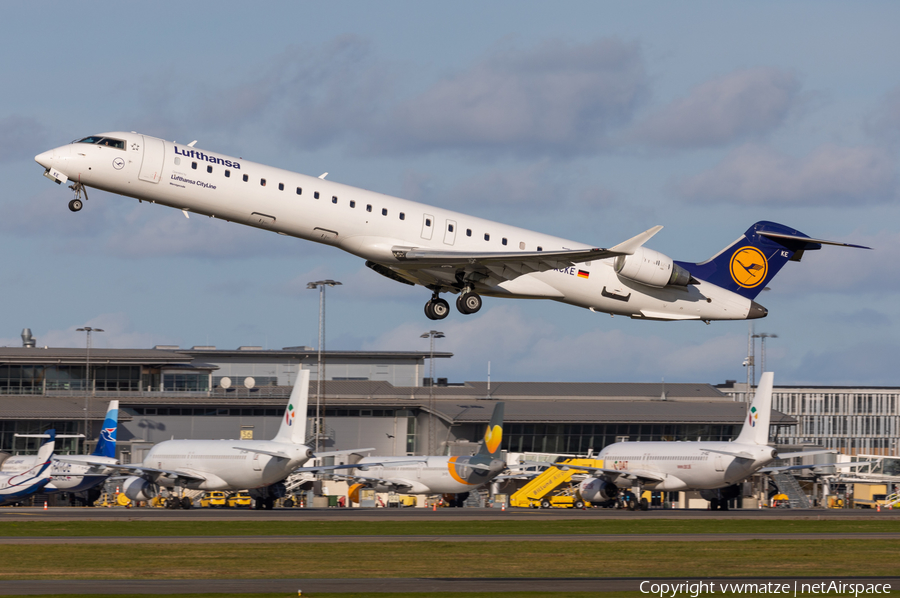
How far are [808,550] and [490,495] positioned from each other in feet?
120

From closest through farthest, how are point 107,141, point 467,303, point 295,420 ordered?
point 107,141, point 467,303, point 295,420

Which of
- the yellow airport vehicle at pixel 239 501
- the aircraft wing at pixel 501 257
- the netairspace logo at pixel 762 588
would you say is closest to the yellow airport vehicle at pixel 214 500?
the yellow airport vehicle at pixel 239 501

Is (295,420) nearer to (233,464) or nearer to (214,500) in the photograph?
(233,464)

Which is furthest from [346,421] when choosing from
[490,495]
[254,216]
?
[254,216]

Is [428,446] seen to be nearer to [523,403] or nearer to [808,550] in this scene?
[523,403]

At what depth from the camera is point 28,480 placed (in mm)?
54906

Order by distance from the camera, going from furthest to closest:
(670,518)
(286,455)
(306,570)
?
(286,455), (670,518), (306,570)

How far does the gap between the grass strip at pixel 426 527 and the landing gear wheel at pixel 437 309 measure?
28.2 ft

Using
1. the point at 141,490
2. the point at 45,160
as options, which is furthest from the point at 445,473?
the point at 45,160

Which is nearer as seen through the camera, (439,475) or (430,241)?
(430,241)

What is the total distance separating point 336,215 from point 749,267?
16.4 meters

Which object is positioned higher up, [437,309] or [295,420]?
[437,309]

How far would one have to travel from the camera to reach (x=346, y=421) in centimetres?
10012

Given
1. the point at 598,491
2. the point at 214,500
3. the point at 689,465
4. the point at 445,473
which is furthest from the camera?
the point at 214,500
